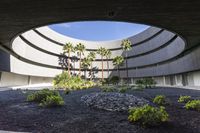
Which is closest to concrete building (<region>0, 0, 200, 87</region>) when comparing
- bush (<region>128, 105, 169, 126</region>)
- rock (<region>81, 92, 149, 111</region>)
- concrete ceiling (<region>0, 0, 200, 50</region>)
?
concrete ceiling (<region>0, 0, 200, 50</region>)

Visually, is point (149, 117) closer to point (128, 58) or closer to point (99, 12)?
point (99, 12)

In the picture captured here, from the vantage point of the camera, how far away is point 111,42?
68938 mm

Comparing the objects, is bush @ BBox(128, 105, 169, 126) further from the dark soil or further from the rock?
the rock

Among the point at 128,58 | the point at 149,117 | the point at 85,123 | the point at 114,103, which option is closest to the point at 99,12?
the point at 114,103

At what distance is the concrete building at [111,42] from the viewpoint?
14.5 m

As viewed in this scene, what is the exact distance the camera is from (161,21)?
57.5ft

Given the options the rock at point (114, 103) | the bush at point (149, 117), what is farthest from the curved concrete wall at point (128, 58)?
the bush at point (149, 117)

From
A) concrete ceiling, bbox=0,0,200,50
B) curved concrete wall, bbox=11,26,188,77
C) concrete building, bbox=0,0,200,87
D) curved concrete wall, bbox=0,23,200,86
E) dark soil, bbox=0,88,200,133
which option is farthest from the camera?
curved concrete wall, bbox=11,26,188,77

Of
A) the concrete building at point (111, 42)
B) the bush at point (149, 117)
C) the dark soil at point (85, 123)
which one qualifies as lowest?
the dark soil at point (85, 123)

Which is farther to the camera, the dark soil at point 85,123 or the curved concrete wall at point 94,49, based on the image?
the curved concrete wall at point 94,49

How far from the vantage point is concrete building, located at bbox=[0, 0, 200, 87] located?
47.6 feet

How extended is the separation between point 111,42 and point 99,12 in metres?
53.6

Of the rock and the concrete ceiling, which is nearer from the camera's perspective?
the rock

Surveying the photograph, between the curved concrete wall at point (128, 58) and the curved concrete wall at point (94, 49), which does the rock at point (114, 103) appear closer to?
the curved concrete wall at point (128, 58)
